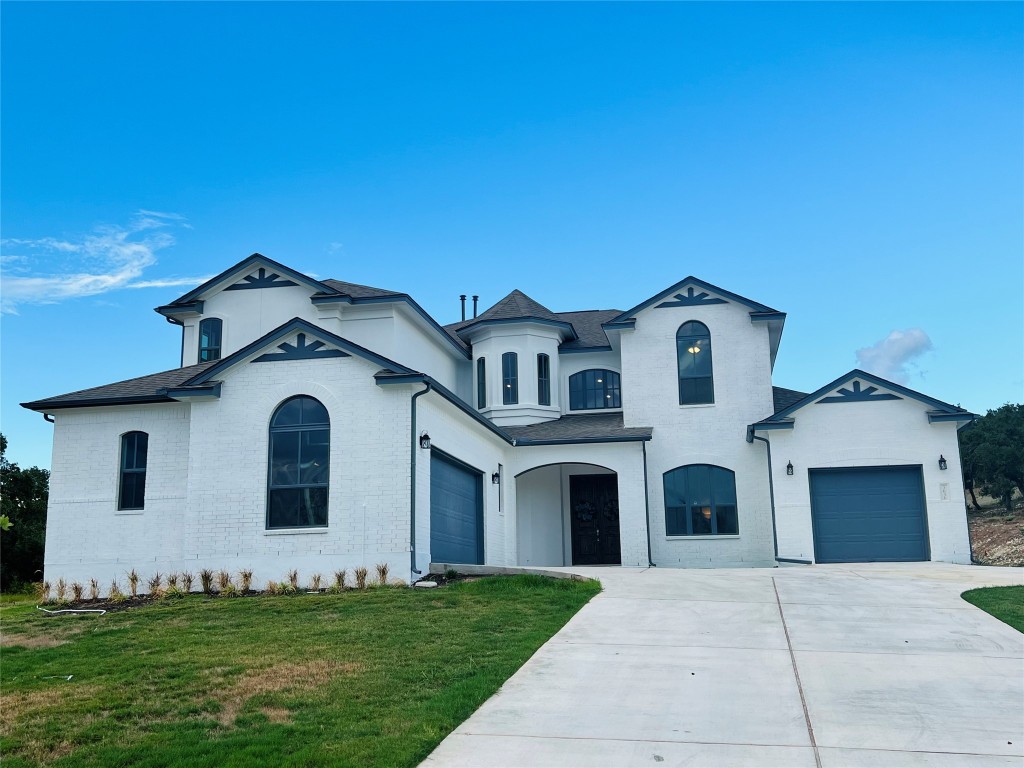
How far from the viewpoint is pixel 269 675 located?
9.73 meters

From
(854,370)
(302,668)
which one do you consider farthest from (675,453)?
(302,668)

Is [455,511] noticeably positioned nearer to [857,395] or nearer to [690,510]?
[690,510]

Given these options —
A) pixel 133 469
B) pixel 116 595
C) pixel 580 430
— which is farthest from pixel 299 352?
pixel 580 430

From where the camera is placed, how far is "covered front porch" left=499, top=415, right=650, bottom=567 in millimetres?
24766

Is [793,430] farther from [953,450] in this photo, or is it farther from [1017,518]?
[1017,518]

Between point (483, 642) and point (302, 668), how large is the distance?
2200 mm

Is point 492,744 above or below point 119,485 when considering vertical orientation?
below

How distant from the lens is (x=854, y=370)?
23.2 metres

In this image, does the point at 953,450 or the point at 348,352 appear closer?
the point at 348,352

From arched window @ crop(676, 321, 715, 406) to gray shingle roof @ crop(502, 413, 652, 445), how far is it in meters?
1.62

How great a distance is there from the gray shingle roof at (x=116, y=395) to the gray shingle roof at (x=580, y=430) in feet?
29.7

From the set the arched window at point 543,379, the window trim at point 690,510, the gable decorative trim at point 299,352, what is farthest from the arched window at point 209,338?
the window trim at point 690,510

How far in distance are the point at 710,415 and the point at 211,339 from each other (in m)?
13.2

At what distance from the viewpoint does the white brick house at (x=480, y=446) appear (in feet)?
59.1
